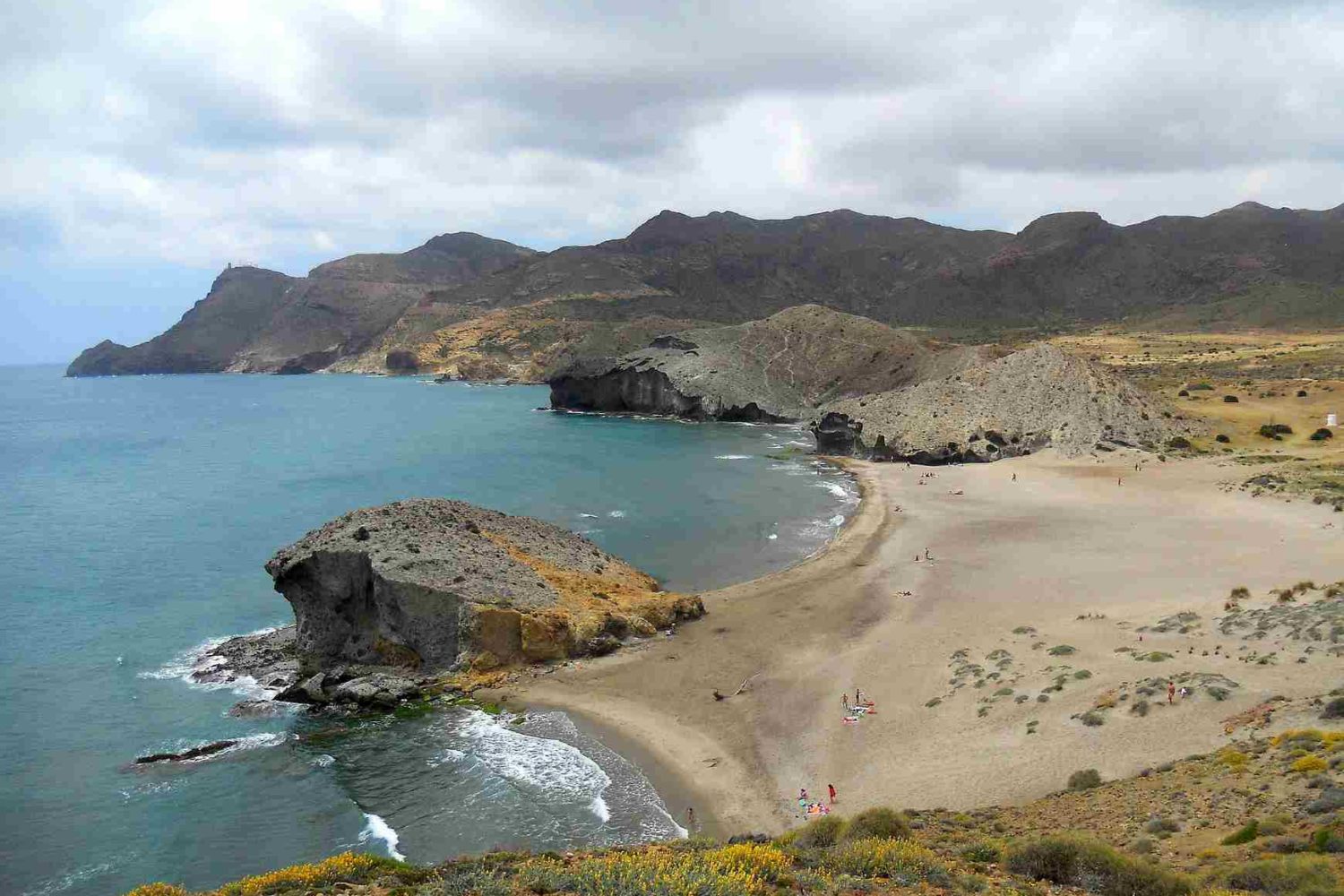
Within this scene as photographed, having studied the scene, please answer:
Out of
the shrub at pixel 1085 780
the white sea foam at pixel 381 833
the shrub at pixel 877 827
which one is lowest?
the white sea foam at pixel 381 833

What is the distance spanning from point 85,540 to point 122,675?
75.3ft

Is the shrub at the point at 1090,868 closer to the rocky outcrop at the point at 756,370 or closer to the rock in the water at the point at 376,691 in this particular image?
the rock in the water at the point at 376,691

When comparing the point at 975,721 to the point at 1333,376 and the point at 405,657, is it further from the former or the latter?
the point at 1333,376

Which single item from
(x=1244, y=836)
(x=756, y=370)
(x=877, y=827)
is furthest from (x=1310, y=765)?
(x=756, y=370)

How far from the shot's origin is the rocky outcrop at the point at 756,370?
4048 inches

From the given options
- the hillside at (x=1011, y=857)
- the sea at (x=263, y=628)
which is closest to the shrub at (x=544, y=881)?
the hillside at (x=1011, y=857)

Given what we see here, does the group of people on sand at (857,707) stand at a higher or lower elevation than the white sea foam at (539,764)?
higher

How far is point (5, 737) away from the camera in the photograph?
25.4 metres

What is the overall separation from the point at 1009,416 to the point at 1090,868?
6386 cm

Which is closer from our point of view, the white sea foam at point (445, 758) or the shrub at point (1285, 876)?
the shrub at point (1285, 876)

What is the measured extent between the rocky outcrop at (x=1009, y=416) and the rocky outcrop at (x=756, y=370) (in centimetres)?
1763

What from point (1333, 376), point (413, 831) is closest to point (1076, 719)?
point (413, 831)

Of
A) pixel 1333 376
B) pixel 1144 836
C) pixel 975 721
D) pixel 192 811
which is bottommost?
pixel 192 811

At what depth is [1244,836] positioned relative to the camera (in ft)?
41.7
